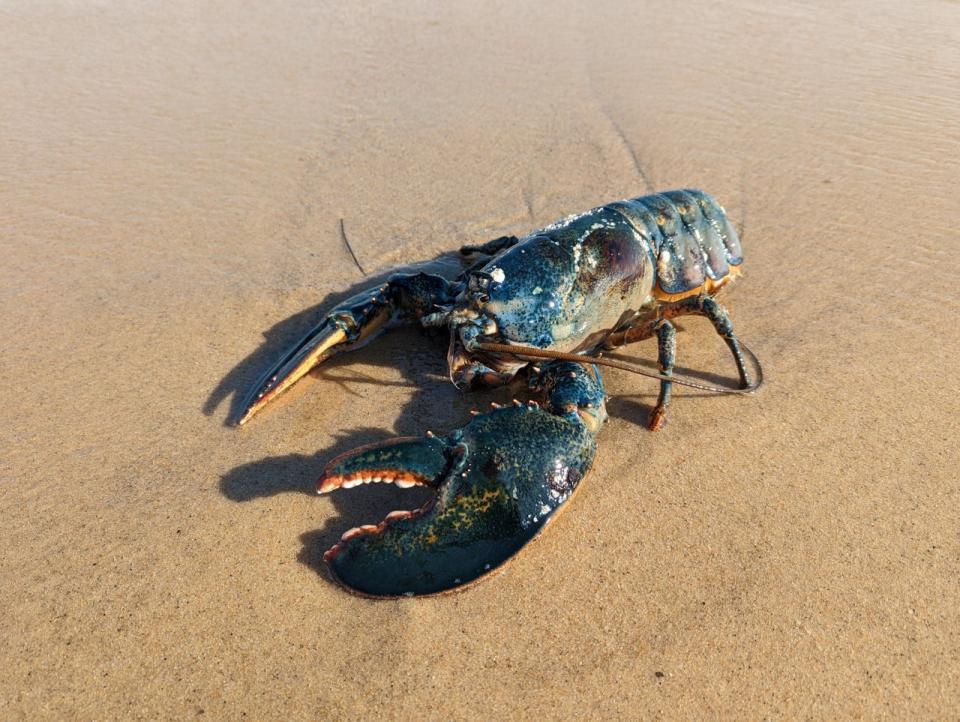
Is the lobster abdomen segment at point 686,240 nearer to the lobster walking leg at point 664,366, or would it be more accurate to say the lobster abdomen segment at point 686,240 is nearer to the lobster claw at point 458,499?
the lobster walking leg at point 664,366

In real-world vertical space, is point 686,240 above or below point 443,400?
above

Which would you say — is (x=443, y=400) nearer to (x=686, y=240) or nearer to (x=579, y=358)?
(x=579, y=358)

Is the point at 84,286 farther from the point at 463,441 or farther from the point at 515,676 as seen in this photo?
the point at 515,676

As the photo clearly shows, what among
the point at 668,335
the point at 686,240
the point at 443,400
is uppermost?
the point at 686,240

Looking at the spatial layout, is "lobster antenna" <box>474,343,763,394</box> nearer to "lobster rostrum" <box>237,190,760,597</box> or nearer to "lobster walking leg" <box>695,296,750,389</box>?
"lobster rostrum" <box>237,190,760,597</box>

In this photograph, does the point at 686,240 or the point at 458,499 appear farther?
the point at 686,240

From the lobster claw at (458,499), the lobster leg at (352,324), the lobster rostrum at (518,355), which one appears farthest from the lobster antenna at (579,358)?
the lobster leg at (352,324)

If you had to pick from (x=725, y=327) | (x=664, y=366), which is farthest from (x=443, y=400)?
(x=725, y=327)
